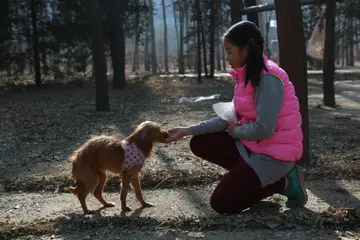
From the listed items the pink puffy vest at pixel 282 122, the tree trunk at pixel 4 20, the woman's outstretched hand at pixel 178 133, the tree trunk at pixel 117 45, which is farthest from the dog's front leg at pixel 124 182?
the tree trunk at pixel 4 20

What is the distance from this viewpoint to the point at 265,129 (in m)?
3.55

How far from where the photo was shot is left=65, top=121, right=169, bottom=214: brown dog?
3963mm

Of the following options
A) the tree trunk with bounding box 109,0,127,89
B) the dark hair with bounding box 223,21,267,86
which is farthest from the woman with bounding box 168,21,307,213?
the tree trunk with bounding box 109,0,127,89

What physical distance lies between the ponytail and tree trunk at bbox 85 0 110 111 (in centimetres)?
806

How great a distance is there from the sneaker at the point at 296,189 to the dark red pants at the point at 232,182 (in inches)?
3.1

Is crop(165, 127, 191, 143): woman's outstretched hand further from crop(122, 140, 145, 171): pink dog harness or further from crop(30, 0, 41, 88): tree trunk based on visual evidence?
crop(30, 0, 41, 88): tree trunk

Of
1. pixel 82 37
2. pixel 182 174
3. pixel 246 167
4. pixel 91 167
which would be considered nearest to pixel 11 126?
pixel 182 174

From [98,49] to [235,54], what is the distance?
818 centimetres

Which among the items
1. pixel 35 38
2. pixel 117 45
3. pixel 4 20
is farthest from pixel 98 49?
pixel 35 38

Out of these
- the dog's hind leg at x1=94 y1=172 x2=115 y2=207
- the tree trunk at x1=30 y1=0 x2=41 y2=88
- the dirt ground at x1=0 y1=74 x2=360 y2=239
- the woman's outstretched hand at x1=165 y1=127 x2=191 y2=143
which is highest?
the tree trunk at x1=30 y1=0 x2=41 y2=88

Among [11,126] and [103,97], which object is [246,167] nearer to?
[11,126]

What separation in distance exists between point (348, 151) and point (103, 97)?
7.18 meters

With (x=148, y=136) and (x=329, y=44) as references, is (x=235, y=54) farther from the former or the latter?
(x=329, y=44)

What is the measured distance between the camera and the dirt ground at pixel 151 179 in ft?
11.6
